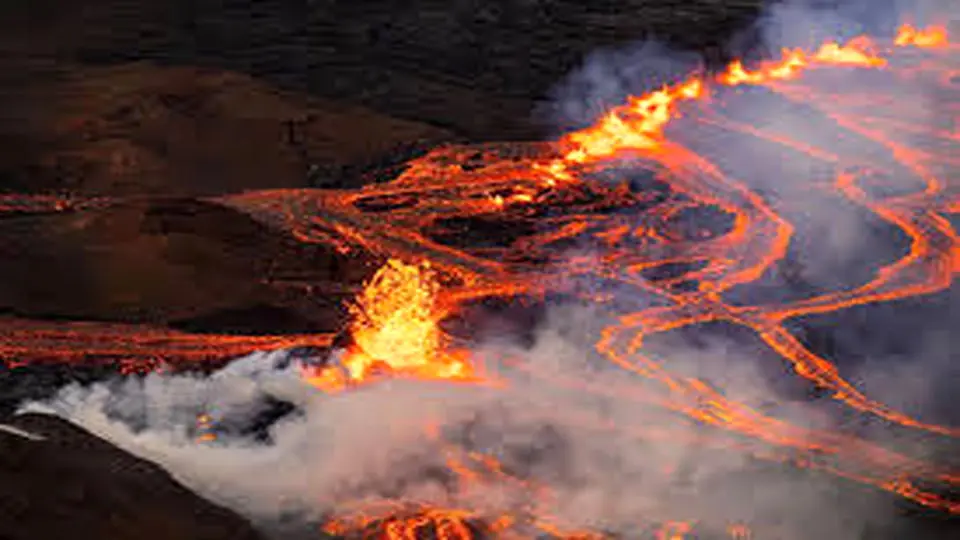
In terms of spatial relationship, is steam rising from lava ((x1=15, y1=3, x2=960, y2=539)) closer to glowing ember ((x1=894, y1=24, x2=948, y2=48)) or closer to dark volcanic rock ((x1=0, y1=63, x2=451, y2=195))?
dark volcanic rock ((x1=0, y1=63, x2=451, y2=195))

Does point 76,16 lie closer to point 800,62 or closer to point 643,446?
point 800,62

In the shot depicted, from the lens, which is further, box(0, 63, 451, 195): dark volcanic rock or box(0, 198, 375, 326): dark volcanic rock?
box(0, 63, 451, 195): dark volcanic rock

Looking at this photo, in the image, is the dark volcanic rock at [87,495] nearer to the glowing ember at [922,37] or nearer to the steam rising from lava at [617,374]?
the steam rising from lava at [617,374]

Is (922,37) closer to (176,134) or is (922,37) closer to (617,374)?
(176,134)

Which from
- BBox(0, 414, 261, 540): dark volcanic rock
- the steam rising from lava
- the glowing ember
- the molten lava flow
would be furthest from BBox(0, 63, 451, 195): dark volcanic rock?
the glowing ember

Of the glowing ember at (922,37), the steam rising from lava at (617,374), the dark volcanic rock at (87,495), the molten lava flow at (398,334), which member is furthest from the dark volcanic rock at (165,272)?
the glowing ember at (922,37)

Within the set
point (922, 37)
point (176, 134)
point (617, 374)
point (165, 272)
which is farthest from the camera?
point (922, 37)

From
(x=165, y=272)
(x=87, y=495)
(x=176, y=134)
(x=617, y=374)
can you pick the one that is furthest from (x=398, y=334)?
(x=176, y=134)
